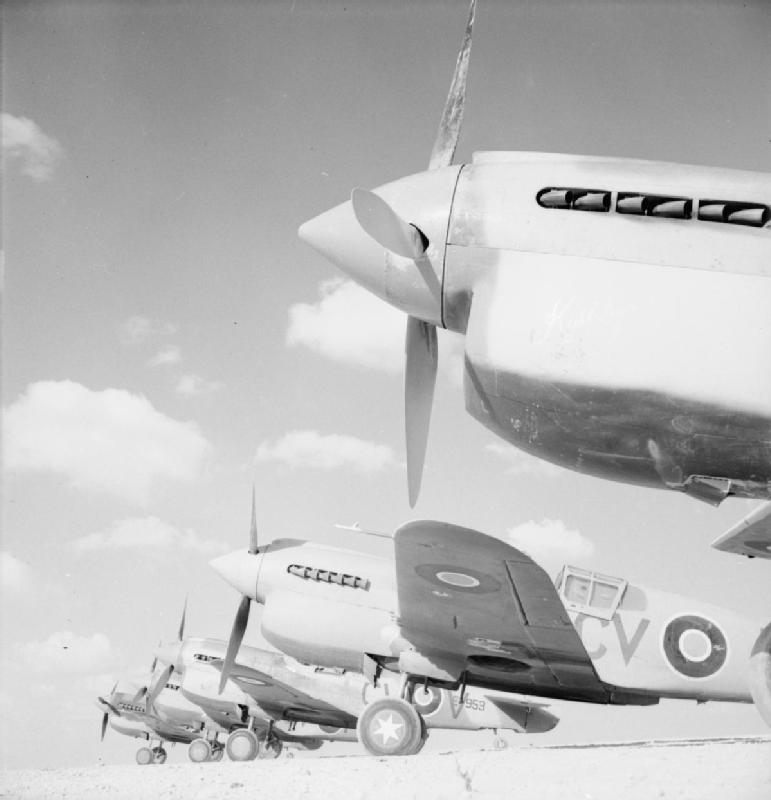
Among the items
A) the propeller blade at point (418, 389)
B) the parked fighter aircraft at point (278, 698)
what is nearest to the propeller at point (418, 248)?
the propeller blade at point (418, 389)

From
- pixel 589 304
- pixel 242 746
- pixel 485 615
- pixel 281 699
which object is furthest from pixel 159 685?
pixel 589 304

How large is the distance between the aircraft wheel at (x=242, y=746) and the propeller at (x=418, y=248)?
52.8 ft

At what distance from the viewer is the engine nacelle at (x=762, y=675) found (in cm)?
436

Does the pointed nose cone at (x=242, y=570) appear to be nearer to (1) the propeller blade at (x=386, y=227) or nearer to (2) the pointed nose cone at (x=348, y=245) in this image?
(2) the pointed nose cone at (x=348, y=245)

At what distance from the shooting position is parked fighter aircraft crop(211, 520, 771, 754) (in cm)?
687

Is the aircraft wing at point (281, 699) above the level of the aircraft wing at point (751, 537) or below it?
below

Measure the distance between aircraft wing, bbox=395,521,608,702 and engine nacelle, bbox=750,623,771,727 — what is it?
200 cm

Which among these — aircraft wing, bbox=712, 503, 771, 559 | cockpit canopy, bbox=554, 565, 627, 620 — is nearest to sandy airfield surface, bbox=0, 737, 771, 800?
aircraft wing, bbox=712, 503, 771, 559

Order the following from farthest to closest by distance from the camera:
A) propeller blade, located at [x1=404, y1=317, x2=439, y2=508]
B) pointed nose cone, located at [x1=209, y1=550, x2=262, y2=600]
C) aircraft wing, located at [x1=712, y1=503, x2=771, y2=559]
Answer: pointed nose cone, located at [x1=209, y1=550, x2=262, y2=600], propeller blade, located at [x1=404, y1=317, x2=439, y2=508], aircraft wing, located at [x1=712, y1=503, x2=771, y2=559]

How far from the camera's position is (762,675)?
14.5ft

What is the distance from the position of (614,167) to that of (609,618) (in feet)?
Answer: 22.6

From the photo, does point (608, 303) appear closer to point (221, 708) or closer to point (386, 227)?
point (386, 227)

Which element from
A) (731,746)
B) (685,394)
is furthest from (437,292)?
(731,746)

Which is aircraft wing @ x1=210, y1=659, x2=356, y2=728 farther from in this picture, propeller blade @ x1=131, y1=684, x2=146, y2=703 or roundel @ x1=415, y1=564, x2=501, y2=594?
roundel @ x1=415, y1=564, x2=501, y2=594
